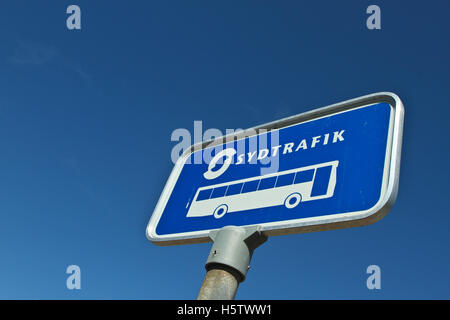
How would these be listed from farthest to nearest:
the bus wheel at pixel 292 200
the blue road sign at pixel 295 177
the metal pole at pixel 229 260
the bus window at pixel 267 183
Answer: the bus window at pixel 267 183
the bus wheel at pixel 292 200
the blue road sign at pixel 295 177
the metal pole at pixel 229 260

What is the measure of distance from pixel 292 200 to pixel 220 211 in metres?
0.29

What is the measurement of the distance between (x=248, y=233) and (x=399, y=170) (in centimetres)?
50

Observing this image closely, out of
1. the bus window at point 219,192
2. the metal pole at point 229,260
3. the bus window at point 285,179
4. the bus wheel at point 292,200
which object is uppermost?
the bus window at point 219,192

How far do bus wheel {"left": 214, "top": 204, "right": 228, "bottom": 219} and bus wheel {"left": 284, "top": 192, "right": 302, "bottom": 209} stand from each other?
245mm

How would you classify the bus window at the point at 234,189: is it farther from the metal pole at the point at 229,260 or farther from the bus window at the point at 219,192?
the metal pole at the point at 229,260

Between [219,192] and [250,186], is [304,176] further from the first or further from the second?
[219,192]

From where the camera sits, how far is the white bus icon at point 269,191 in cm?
130

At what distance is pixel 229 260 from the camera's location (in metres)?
1.12

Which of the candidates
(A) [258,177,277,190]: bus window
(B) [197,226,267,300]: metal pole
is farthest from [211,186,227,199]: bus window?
(B) [197,226,267,300]: metal pole

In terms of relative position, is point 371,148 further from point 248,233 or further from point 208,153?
point 208,153

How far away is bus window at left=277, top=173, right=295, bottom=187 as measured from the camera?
4.58ft

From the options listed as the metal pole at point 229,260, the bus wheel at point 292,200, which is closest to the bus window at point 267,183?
the bus wheel at point 292,200

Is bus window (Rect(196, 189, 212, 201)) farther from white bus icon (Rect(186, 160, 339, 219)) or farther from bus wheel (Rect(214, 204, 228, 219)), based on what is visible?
bus wheel (Rect(214, 204, 228, 219))

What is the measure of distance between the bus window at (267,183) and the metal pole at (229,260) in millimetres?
230
